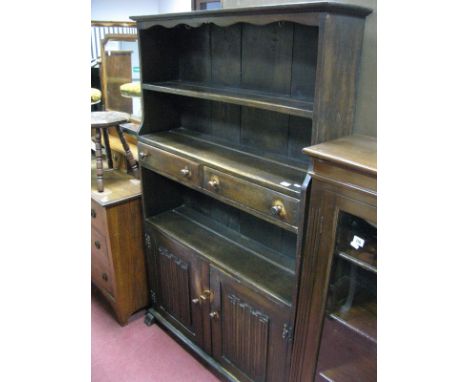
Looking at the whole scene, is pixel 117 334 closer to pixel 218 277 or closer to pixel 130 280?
pixel 130 280

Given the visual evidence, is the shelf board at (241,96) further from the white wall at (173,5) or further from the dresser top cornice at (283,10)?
the white wall at (173,5)

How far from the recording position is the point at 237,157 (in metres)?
1.53

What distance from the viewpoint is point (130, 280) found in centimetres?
209

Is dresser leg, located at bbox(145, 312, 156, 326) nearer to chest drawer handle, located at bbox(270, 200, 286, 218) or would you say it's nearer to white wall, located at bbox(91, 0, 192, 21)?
chest drawer handle, located at bbox(270, 200, 286, 218)

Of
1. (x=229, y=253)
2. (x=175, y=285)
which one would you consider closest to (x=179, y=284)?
(x=175, y=285)

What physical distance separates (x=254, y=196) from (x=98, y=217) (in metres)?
1.01

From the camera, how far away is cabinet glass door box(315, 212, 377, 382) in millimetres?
1035

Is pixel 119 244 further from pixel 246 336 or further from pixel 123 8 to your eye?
pixel 123 8

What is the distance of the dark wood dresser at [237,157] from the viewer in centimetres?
117

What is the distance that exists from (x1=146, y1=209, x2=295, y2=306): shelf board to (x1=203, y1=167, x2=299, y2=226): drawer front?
31 cm

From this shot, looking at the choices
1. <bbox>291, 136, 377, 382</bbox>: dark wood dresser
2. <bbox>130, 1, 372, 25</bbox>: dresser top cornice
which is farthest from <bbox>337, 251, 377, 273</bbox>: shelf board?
<bbox>130, 1, 372, 25</bbox>: dresser top cornice

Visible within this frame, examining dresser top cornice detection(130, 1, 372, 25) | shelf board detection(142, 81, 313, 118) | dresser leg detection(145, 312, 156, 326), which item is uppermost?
dresser top cornice detection(130, 1, 372, 25)
